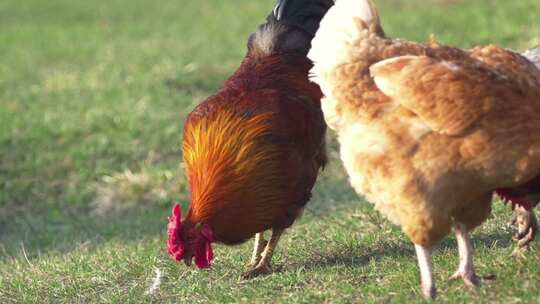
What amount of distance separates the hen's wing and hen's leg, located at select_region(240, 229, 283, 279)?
1708mm

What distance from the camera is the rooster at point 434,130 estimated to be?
15.5ft

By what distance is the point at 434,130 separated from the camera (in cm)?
482

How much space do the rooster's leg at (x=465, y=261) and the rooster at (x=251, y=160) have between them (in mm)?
1304

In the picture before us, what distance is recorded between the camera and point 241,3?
21.0m

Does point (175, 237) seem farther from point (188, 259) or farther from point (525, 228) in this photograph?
point (525, 228)

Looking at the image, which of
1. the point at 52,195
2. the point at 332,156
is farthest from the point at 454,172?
the point at 52,195

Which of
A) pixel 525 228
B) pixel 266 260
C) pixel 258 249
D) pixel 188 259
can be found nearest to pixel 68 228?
pixel 258 249

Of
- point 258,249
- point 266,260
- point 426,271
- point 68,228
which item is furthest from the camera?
point 68,228

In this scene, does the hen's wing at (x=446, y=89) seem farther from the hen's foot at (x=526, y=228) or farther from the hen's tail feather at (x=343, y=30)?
the hen's foot at (x=526, y=228)

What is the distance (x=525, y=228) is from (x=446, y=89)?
143 cm

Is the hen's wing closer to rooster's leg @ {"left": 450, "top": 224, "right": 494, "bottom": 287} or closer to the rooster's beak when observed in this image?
rooster's leg @ {"left": 450, "top": 224, "right": 494, "bottom": 287}

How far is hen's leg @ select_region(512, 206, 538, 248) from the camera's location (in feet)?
18.9

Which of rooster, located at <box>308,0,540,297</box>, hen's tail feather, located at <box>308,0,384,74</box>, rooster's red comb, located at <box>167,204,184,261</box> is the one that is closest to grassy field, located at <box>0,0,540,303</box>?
rooster's red comb, located at <box>167,204,184,261</box>

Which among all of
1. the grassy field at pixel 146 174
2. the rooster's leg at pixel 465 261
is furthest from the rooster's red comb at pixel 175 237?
the rooster's leg at pixel 465 261
